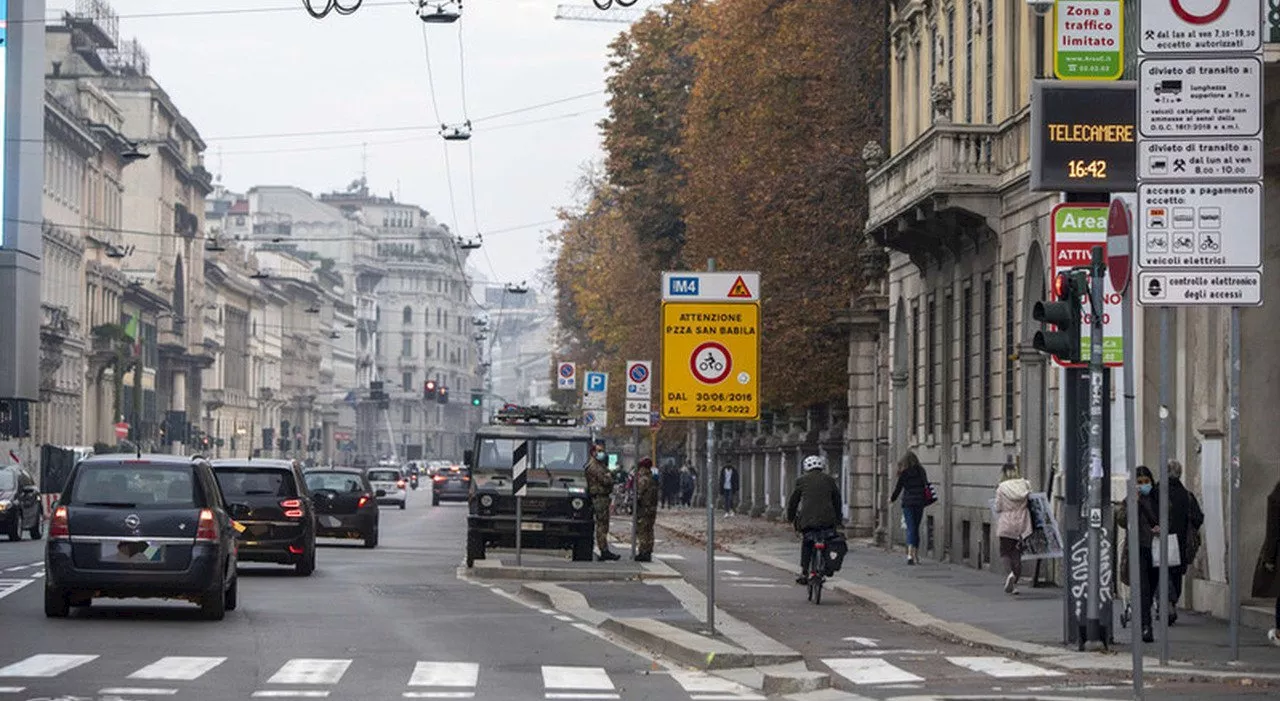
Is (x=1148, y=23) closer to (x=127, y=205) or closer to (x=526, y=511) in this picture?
(x=526, y=511)

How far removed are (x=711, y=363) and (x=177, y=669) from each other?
244 inches

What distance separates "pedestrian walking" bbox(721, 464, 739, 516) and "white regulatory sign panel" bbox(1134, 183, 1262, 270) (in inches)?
2454

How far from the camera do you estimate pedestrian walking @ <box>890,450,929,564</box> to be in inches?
1562

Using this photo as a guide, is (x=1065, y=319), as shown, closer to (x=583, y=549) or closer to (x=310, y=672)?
(x=310, y=672)

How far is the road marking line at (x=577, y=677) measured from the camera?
1775cm

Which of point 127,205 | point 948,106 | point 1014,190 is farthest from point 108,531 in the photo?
point 127,205

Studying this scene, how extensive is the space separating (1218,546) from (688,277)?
22.3ft

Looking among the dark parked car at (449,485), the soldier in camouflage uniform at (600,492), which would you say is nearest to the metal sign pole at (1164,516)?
the soldier in camouflage uniform at (600,492)

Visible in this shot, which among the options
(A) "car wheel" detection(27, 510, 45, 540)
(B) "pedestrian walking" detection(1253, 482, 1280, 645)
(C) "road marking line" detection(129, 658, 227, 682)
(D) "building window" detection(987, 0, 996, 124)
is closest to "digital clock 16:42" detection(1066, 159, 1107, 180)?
(B) "pedestrian walking" detection(1253, 482, 1280, 645)

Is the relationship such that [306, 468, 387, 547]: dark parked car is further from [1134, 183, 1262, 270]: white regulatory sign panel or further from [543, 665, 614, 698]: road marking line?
[1134, 183, 1262, 270]: white regulatory sign panel

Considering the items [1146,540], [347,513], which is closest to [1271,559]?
[1146,540]

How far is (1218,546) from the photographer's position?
85.4 ft

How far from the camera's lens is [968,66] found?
132ft

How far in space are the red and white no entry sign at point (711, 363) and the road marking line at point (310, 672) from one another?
→ 4650mm
